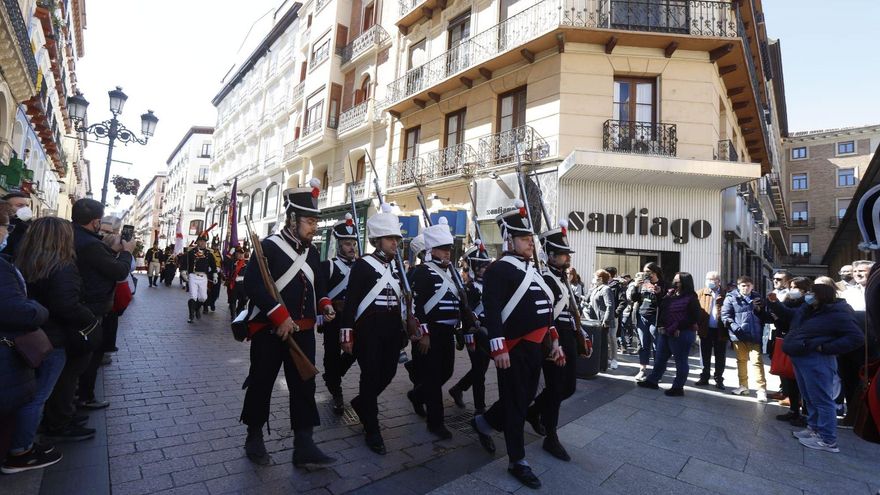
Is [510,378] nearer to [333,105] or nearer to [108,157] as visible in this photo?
[108,157]

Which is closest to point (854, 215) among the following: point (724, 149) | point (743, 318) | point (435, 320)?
point (724, 149)

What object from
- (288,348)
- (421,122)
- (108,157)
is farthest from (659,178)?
(108,157)

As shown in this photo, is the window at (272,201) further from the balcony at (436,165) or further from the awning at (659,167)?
the awning at (659,167)

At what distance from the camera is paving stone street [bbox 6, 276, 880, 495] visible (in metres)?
3.07

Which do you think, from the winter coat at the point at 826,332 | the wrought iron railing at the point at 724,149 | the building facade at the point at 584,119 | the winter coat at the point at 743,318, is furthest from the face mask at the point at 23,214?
the wrought iron railing at the point at 724,149

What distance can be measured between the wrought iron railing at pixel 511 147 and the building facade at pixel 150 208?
2461 inches

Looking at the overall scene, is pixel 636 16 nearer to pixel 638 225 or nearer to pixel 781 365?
pixel 638 225

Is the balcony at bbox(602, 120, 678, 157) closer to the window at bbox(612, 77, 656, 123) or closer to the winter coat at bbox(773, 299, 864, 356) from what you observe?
the window at bbox(612, 77, 656, 123)

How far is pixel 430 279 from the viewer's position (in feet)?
15.2

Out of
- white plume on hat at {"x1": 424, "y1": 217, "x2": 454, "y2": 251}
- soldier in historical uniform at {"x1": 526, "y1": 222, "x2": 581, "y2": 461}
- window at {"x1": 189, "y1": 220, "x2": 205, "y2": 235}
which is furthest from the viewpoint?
window at {"x1": 189, "y1": 220, "x2": 205, "y2": 235}

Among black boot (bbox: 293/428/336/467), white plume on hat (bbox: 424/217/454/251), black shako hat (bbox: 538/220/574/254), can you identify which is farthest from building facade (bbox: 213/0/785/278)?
black boot (bbox: 293/428/336/467)

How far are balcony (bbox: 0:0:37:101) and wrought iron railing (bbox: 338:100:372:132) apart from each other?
1071cm

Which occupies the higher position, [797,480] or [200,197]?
[200,197]

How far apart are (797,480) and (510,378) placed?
2644 mm
